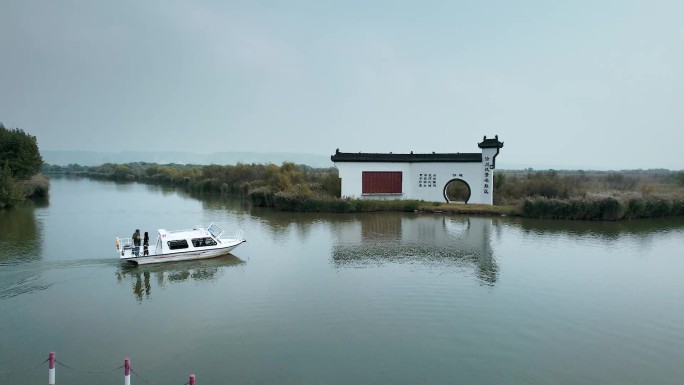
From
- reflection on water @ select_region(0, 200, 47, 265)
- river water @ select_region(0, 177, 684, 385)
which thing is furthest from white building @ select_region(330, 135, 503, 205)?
reflection on water @ select_region(0, 200, 47, 265)

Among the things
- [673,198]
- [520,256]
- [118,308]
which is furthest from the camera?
[673,198]

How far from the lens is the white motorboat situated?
1638cm

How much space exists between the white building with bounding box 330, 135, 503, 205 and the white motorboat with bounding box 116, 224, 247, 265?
16.6m

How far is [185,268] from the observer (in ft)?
53.4

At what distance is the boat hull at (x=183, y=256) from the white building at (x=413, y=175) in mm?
16472

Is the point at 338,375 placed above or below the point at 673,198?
below

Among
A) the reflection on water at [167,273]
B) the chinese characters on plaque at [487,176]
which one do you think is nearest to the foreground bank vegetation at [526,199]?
the chinese characters on plaque at [487,176]

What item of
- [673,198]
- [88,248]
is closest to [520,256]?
[88,248]

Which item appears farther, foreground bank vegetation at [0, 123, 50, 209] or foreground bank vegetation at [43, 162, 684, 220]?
foreground bank vegetation at [0, 123, 50, 209]

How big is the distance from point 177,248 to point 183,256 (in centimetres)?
36

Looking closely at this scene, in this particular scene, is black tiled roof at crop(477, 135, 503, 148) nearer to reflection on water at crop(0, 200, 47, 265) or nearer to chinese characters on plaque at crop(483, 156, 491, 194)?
chinese characters on plaque at crop(483, 156, 491, 194)

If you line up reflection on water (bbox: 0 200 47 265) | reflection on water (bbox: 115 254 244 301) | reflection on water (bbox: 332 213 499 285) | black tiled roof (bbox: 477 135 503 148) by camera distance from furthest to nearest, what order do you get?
black tiled roof (bbox: 477 135 503 148) → reflection on water (bbox: 332 213 499 285) → reflection on water (bbox: 0 200 47 265) → reflection on water (bbox: 115 254 244 301)

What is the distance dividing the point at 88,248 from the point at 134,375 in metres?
12.4

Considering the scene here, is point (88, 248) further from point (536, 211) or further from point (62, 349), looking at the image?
point (536, 211)
